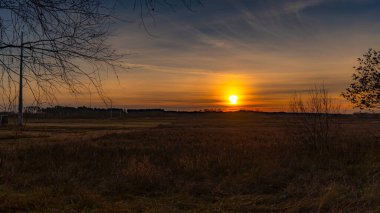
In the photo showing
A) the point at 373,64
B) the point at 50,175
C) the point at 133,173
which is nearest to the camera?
the point at 133,173

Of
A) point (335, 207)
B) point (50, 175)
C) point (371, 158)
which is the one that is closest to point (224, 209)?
point (335, 207)

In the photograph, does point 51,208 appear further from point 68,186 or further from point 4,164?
point 4,164

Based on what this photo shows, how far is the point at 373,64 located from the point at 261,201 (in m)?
11.8

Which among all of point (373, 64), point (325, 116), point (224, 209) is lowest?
point (224, 209)

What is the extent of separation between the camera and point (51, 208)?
6.80 meters

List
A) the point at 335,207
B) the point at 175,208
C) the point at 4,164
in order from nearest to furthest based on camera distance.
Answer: the point at 335,207
the point at 175,208
the point at 4,164

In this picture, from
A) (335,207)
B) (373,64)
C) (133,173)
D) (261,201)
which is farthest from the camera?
(373,64)

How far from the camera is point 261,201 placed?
7695 mm

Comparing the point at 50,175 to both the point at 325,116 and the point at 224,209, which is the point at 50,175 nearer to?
the point at 224,209

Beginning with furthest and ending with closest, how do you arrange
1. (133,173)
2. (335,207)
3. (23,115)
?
(133,173) < (335,207) < (23,115)

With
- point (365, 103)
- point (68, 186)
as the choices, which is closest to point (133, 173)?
point (68, 186)

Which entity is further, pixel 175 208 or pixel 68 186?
pixel 68 186

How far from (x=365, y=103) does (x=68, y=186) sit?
45.7ft

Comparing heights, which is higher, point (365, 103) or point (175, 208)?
point (365, 103)
